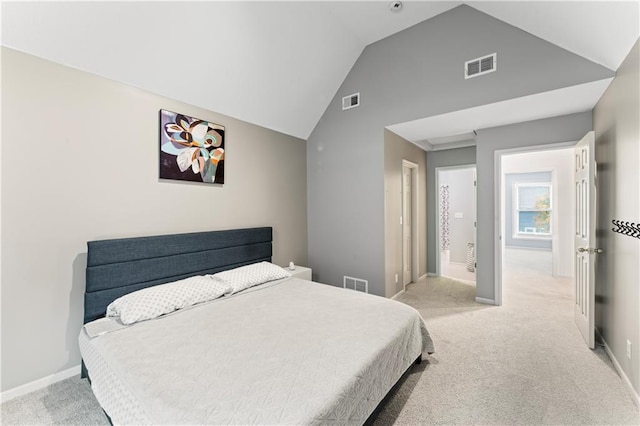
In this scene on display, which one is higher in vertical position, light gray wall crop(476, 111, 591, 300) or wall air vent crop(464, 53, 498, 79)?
wall air vent crop(464, 53, 498, 79)

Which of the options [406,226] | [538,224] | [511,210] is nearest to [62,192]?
[406,226]

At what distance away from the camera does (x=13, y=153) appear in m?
2.00

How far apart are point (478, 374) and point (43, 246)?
355cm

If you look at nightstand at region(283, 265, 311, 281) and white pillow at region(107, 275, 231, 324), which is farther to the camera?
nightstand at region(283, 265, 311, 281)

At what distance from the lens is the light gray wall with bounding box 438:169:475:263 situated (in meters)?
6.09

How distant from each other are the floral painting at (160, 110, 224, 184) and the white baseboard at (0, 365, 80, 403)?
5.89 ft

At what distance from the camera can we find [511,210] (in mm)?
7895

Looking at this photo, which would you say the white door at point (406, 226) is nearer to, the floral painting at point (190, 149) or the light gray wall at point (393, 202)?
the light gray wall at point (393, 202)

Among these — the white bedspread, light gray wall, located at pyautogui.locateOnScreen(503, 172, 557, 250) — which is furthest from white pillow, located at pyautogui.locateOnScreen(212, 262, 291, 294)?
light gray wall, located at pyautogui.locateOnScreen(503, 172, 557, 250)

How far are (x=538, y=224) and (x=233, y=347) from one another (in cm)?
884

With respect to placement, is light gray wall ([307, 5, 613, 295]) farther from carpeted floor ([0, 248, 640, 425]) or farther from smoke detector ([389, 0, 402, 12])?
carpeted floor ([0, 248, 640, 425])

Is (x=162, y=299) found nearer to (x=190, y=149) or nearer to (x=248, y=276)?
(x=248, y=276)

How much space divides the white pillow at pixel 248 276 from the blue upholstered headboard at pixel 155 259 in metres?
0.25

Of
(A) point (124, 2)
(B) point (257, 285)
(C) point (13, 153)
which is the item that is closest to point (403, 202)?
(B) point (257, 285)
